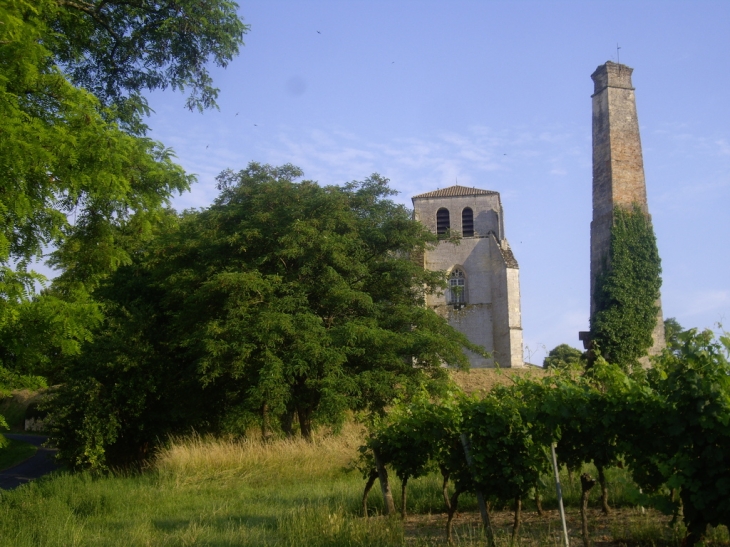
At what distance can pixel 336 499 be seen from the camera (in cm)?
1132

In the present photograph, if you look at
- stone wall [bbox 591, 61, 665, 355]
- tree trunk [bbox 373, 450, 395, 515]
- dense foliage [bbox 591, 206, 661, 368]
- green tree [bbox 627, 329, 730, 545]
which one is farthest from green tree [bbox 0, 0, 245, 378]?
stone wall [bbox 591, 61, 665, 355]

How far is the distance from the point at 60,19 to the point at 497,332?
39024mm

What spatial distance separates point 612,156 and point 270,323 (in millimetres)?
20223

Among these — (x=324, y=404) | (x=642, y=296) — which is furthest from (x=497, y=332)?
(x=324, y=404)

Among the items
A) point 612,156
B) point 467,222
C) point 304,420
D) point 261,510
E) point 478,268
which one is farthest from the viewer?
point 467,222

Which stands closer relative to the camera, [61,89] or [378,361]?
[61,89]

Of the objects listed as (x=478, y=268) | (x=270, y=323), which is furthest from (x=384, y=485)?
(x=478, y=268)

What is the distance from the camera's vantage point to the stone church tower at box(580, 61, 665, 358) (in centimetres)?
3152

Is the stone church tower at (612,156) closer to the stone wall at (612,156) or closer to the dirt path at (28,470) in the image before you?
the stone wall at (612,156)

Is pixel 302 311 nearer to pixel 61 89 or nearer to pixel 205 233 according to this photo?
pixel 205 233

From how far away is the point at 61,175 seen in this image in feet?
26.2

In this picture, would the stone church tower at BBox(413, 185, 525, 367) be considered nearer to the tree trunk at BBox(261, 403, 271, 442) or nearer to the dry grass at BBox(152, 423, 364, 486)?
the tree trunk at BBox(261, 403, 271, 442)

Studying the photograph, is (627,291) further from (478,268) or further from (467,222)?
(467,222)

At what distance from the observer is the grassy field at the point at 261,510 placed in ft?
25.7
